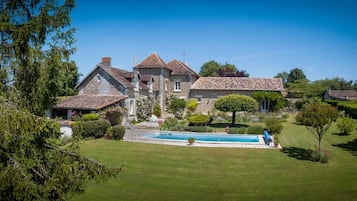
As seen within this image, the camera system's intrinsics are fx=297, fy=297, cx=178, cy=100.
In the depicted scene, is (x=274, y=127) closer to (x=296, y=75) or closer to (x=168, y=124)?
(x=168, y=124)

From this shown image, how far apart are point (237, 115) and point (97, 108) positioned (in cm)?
1897

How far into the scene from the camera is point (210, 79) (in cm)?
4347

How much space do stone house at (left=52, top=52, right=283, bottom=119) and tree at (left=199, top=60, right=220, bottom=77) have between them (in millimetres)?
39548

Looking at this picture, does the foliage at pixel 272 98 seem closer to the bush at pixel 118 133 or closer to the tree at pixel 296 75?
the bush at pixel 118 133

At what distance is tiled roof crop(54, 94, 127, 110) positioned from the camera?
25828mm

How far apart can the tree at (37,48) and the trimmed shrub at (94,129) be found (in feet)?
52.1

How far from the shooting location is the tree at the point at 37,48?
19.9ft

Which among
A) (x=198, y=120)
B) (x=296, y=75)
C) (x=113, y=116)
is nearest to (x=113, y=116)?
(x=113, y=116)

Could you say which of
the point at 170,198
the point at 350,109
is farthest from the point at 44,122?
the point at 350,109

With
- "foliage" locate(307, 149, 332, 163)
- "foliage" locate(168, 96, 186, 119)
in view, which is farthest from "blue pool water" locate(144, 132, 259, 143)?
"foliage" locate(168, 96, 186, 119)

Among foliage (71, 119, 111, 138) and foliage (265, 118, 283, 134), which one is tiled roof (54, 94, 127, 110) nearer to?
foliage (71, 119, 111, 138)

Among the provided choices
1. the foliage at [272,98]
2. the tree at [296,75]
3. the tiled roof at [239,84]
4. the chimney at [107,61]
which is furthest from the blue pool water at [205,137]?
the tree at [296,75]

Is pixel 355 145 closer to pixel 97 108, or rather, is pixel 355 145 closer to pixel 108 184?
pixel 108 184

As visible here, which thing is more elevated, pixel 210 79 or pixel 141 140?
pixel 210 79
